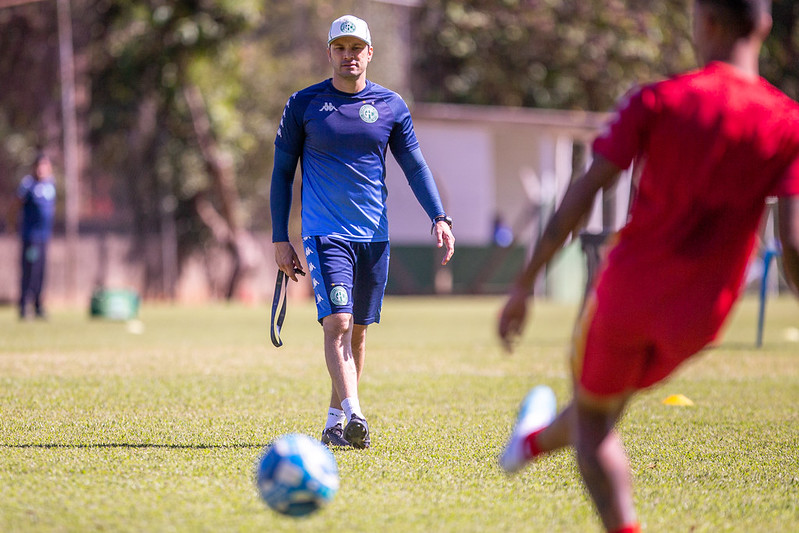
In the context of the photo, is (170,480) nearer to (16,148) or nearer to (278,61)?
(16,148)

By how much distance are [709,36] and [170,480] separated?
9.68 feet

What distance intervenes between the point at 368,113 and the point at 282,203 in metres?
0.67

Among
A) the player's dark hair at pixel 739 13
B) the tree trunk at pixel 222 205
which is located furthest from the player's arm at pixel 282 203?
the tree trunk at pixel 222 205

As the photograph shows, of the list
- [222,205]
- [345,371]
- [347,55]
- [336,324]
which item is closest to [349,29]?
[347,55]

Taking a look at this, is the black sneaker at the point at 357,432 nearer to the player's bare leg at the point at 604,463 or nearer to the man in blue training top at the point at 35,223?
the player's bare leg at the point at 604,463

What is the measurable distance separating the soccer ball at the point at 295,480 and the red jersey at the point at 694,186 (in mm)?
1250

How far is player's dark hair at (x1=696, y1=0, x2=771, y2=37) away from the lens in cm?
333

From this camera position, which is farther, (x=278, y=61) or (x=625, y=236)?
(x=278, y=61)

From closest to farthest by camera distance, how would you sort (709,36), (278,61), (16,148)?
(709,36), (16,148), (278,61)

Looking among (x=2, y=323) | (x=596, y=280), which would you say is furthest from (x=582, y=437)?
(x=2, y=323)

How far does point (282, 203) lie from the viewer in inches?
234

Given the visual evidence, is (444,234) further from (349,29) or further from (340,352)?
(349,29)

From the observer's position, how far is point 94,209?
83.7 ft

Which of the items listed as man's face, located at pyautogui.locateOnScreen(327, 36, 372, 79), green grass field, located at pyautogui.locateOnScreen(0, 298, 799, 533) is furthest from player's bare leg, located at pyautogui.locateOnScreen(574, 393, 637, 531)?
man's face, located at pyautogui.locateOnScreen(327, 36, 372, 79)
